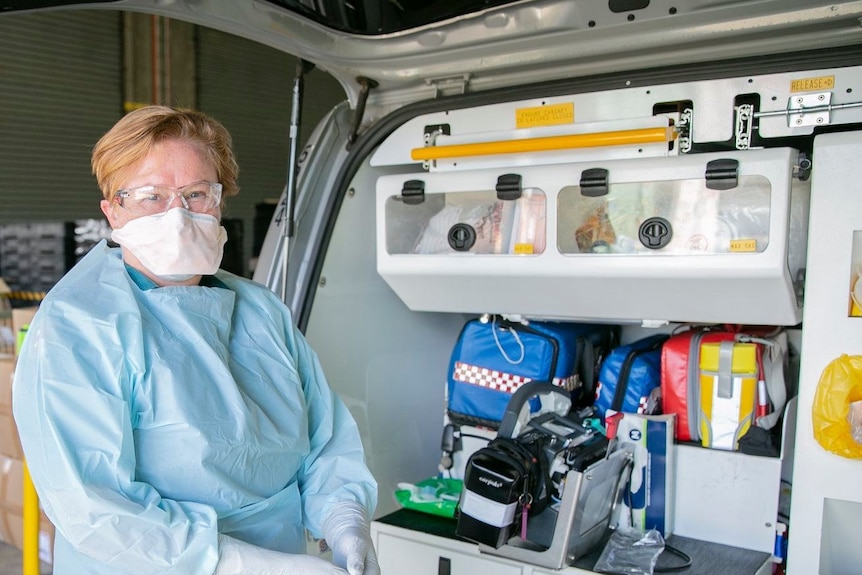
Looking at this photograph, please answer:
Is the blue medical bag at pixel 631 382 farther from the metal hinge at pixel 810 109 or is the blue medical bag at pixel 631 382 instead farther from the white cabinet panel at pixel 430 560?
the metal hinge at pixel 810 109

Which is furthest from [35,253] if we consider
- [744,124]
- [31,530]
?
[744,124]

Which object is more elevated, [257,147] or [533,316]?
[257,147]

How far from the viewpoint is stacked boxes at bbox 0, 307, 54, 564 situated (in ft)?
11.0

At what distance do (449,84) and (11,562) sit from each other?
3.14 metres

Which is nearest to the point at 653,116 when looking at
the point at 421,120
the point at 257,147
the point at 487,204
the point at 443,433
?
the point at 487,204

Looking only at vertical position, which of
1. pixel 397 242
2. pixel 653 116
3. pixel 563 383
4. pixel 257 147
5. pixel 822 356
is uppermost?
pixel 257 147

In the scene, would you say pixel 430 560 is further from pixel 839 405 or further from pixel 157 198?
pixel 157 198

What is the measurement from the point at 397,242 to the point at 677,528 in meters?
1.25

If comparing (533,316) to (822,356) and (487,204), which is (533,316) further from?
(822,356)

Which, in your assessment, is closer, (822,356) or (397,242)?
(822,356)

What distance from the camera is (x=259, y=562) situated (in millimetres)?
1366

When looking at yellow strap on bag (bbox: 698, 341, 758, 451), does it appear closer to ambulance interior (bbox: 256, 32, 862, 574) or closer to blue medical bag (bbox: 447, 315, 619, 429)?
ambulance interior (bbox: 256, 32, 862, 574)

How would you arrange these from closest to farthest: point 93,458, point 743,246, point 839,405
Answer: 1. point 93,458
2. point 839,405
3. point 743,246

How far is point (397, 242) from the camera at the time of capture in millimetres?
2555
